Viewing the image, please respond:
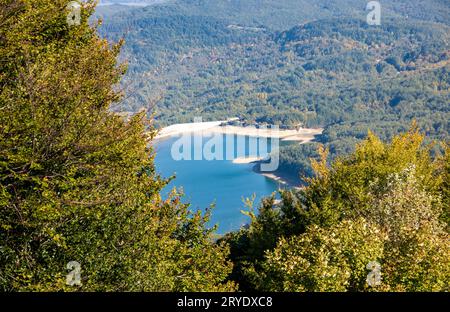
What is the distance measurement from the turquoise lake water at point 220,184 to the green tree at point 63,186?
8241 cm

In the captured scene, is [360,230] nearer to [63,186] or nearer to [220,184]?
[63,186]

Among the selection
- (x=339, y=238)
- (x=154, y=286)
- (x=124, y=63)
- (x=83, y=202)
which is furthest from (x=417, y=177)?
(x=83, y=202)

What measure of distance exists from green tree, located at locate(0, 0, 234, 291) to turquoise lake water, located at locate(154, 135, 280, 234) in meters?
82.4

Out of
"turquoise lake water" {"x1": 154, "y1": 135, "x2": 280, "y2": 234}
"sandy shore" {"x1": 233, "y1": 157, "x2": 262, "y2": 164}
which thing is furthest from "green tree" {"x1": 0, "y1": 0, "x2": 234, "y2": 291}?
"sandy shore" {"x1": 233, "y1": 157, "x2": 262, "y2": 164}

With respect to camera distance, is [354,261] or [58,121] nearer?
[58,121]

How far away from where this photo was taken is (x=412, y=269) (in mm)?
15445

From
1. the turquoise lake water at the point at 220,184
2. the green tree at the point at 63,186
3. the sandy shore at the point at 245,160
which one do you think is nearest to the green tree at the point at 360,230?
the green tree at the point at 63,186

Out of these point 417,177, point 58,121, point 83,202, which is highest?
point 58,121

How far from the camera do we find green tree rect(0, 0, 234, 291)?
1231 centimetres

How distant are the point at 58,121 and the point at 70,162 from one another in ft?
3.54

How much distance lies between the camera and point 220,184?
147125 millimetres
